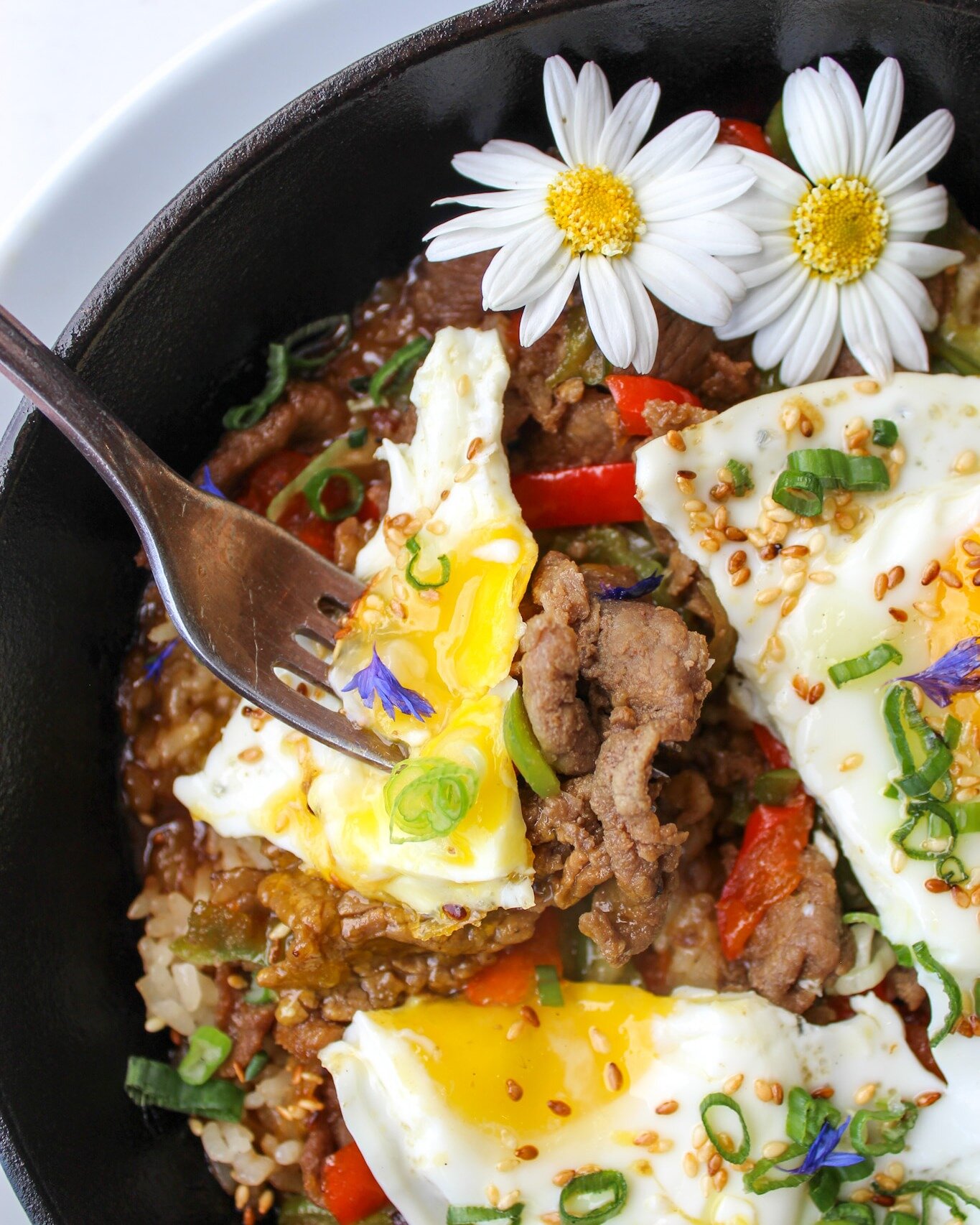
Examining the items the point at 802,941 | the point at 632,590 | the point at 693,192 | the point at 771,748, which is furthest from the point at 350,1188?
the point at 693,192

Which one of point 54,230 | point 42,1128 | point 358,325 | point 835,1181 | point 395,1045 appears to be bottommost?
point 835,1181

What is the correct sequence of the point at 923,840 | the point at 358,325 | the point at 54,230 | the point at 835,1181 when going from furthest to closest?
the point at 358,325, the point at 54,230, the point at 835,1181, the point at 923,840

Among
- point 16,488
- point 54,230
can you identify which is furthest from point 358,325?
point 16,488

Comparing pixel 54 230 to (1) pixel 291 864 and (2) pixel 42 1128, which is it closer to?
(1) pixel 291 864

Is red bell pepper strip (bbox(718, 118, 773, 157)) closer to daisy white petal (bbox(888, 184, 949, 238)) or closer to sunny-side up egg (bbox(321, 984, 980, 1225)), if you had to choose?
daisy white petal (bbox(888, 184, 949, 238))

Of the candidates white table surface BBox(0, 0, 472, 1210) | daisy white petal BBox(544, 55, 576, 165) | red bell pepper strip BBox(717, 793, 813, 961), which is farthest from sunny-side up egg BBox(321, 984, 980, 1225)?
daisy white petal BBox(544, 55, 576, 165)

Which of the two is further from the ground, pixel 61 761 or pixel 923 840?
pixel 61 761

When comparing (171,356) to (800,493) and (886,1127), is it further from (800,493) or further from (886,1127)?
(886,1127)

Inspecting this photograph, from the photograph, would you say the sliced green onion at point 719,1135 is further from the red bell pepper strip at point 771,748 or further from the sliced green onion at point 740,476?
the sliced green onion at point 740,476
